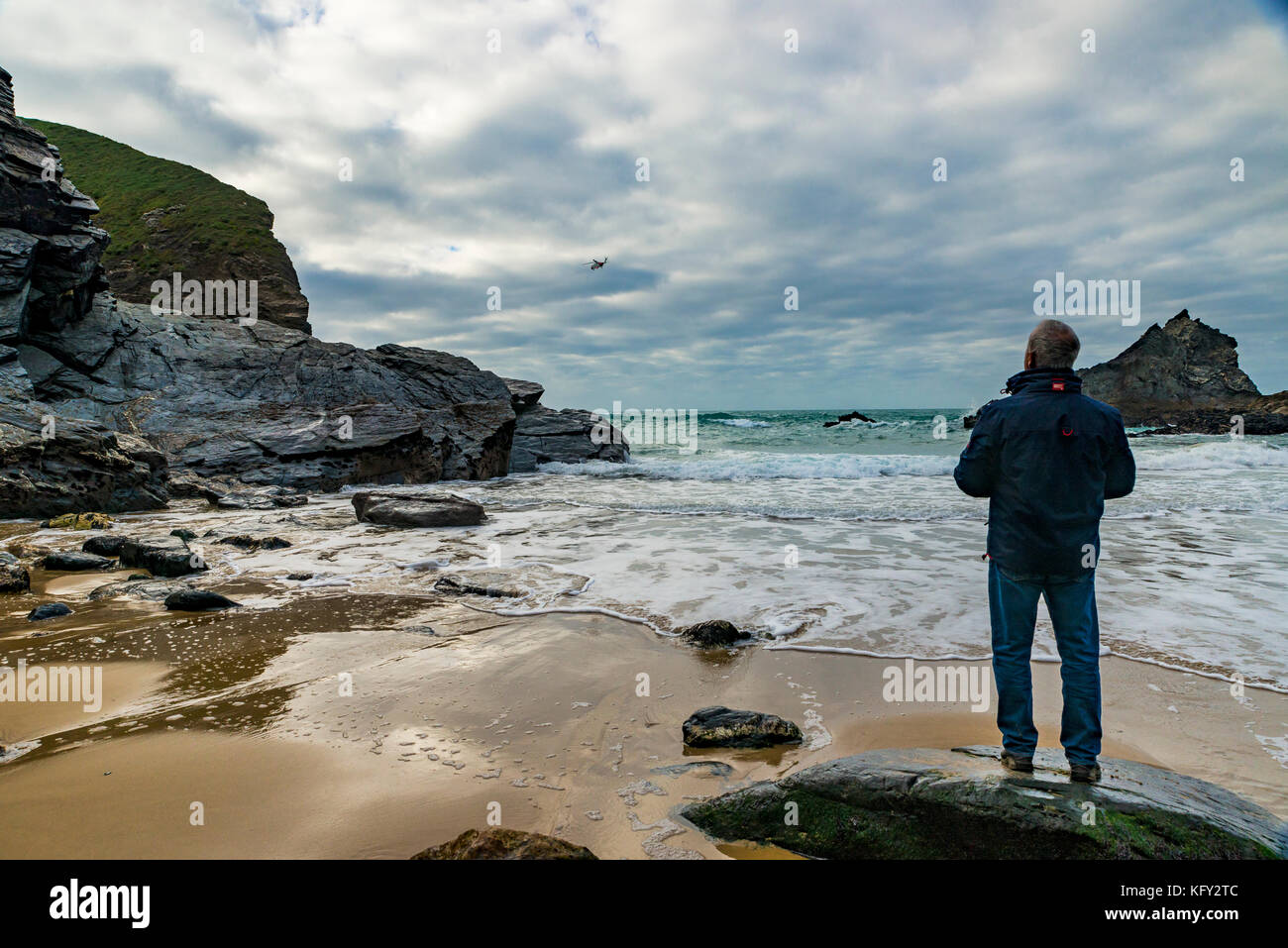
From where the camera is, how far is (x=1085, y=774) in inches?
121

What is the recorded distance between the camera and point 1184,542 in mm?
10234

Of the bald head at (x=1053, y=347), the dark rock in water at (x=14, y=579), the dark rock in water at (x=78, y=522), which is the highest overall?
the bald head at (x=1053, y=347)

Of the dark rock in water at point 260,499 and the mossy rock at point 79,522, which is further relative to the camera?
the dark rock in water at point 260,499

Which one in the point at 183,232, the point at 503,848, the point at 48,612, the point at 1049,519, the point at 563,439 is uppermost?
the point at 183,232

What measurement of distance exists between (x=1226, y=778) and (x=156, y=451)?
718 inches

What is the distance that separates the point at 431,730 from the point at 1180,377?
216 ft

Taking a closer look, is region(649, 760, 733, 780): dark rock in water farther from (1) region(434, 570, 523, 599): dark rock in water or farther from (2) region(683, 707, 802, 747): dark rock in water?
(1) region(434, 570, 523, 599): dark rock in water

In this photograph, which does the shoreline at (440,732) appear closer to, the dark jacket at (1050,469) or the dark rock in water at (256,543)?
the dark jacket at (1050,469)

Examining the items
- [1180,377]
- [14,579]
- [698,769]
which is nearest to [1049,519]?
[698,769]

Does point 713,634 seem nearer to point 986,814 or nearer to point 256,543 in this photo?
point 986,814

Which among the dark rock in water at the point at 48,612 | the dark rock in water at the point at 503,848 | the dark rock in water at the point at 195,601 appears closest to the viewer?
the dark rock in water at the point at 503,848

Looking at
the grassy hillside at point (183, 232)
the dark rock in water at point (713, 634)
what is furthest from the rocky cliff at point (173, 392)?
the grassy hillside at point (183, 232)

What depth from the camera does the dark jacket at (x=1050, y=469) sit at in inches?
126

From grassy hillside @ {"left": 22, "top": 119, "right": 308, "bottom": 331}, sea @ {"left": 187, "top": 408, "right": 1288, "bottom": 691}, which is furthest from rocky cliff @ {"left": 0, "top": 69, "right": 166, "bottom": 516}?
grassy hillside @ {"left": 22, "top": 119, "right": 308, "bottom": 331}
